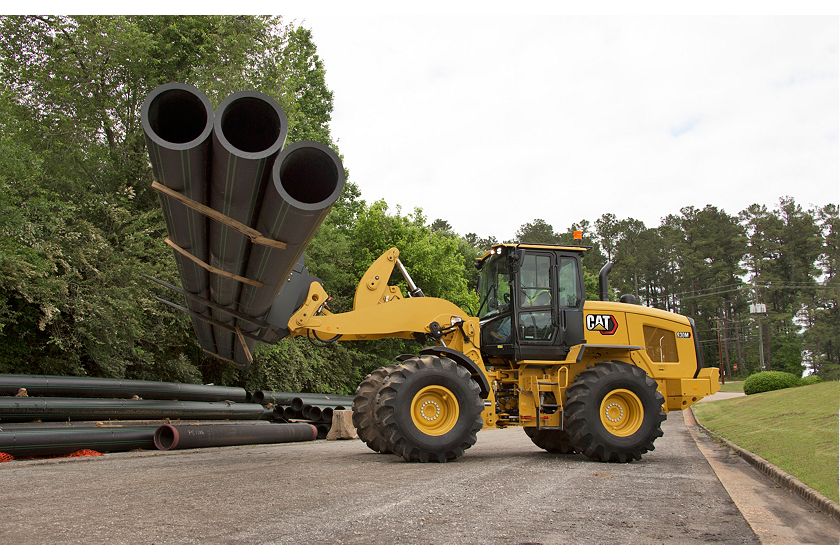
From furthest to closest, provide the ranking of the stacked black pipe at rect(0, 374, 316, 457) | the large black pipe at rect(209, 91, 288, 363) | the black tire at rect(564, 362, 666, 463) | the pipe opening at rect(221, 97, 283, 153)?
1. the stacked black pipe at rect(0, 374, 316, 457)
2. the black tire at rect(564, 362, 666, 463)
3. the pipe opening at rect(221, 97, 283, 153)
4. the large black pipe at rect(209, 91, 288, 363)

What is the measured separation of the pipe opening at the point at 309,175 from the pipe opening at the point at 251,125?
31cm

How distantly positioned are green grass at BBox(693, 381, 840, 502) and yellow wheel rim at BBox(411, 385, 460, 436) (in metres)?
4.34

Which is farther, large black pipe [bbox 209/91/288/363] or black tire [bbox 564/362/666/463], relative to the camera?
black tire [bbox 564/362/666/463]

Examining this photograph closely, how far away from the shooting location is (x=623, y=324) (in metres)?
12.3

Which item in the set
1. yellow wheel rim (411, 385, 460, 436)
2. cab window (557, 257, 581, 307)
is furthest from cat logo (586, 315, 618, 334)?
yellow wheel rim (411, 385, 460, 436)

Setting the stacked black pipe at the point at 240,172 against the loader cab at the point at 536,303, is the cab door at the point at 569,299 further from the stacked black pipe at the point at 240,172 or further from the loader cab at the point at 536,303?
the stacked black pipe at the point at 240,172

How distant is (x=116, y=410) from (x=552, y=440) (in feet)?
27.4

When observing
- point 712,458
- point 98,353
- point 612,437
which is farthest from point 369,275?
point 98,353

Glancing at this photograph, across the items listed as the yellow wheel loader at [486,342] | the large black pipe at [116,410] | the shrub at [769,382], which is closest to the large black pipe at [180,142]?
the yellow wheel loader at [486,342]

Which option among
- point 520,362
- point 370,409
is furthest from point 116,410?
point 520,362

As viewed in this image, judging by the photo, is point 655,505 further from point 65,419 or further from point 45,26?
point 45,26

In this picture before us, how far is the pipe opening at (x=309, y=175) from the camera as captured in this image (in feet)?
23.6

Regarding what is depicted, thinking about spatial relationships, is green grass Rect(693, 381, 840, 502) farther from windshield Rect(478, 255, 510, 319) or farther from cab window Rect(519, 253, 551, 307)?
windshield Rect(478, 255, 510, 319)

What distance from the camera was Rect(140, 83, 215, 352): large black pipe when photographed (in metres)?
6.68
